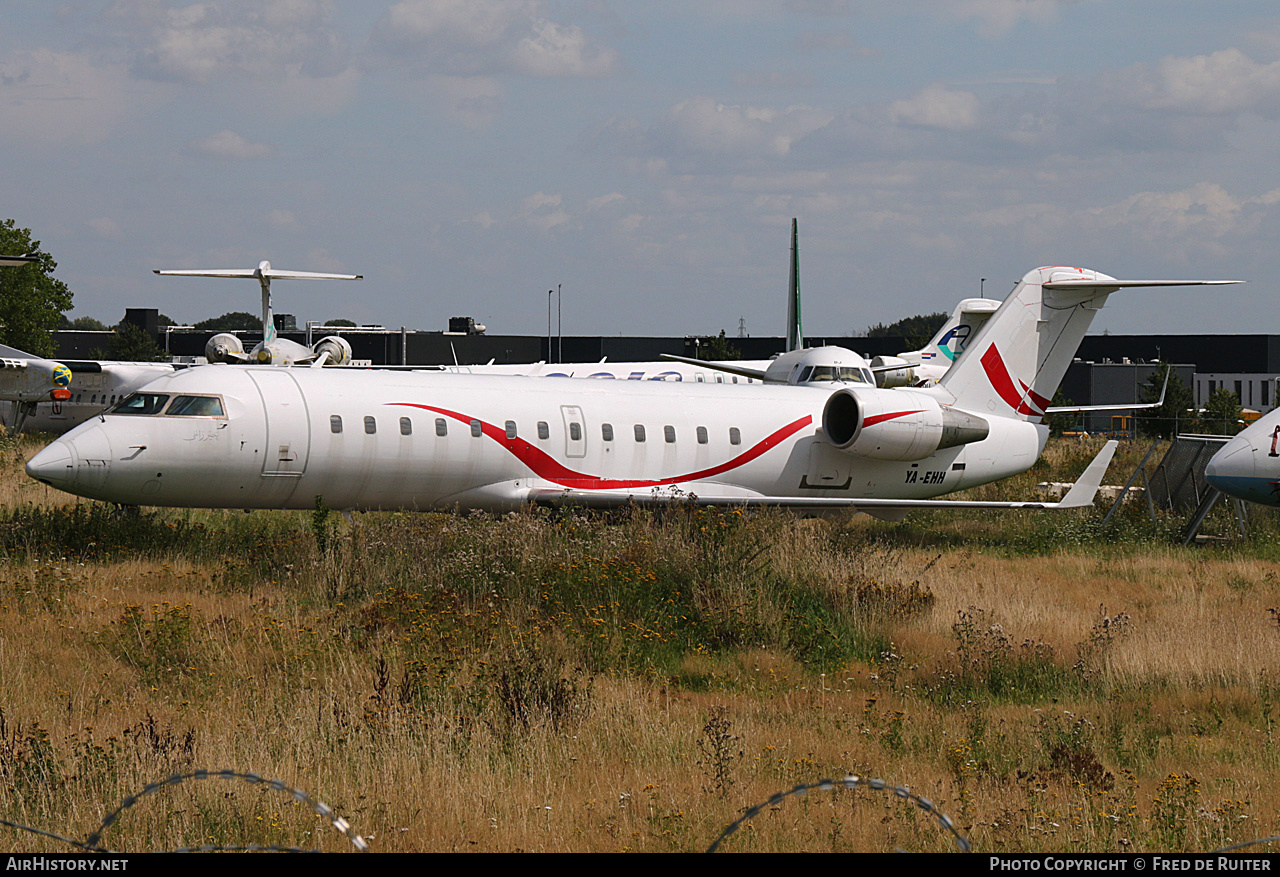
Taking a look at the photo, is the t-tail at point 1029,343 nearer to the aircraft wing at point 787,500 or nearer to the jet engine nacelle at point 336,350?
the aircraft wing at point 787,500

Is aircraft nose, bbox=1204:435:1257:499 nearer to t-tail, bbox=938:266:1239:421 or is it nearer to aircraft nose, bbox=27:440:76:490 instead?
t-tail, bbox=938:266:1239:421

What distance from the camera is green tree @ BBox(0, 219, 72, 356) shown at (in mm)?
69625

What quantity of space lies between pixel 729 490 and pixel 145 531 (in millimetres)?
8790

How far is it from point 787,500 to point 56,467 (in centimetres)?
1013

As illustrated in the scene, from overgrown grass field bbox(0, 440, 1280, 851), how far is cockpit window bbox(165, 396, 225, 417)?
1.73 m

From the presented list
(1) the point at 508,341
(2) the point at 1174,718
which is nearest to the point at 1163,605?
(2) the point at 1174,718

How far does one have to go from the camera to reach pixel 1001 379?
76.3 feet

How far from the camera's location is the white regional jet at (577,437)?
1652cm

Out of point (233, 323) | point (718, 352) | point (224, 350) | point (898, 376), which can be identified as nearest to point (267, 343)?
point (224, 350)

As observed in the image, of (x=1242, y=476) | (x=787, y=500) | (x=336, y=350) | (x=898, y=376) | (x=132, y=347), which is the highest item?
(x=132, y=347)

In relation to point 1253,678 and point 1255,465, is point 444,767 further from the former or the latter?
point 1255,465

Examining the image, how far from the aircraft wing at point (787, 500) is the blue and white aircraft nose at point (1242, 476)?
1.45m

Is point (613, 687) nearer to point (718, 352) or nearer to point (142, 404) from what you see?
point (142, 404)

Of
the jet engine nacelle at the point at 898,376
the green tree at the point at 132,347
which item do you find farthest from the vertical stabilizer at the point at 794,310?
the green tree at the point at 132,347
